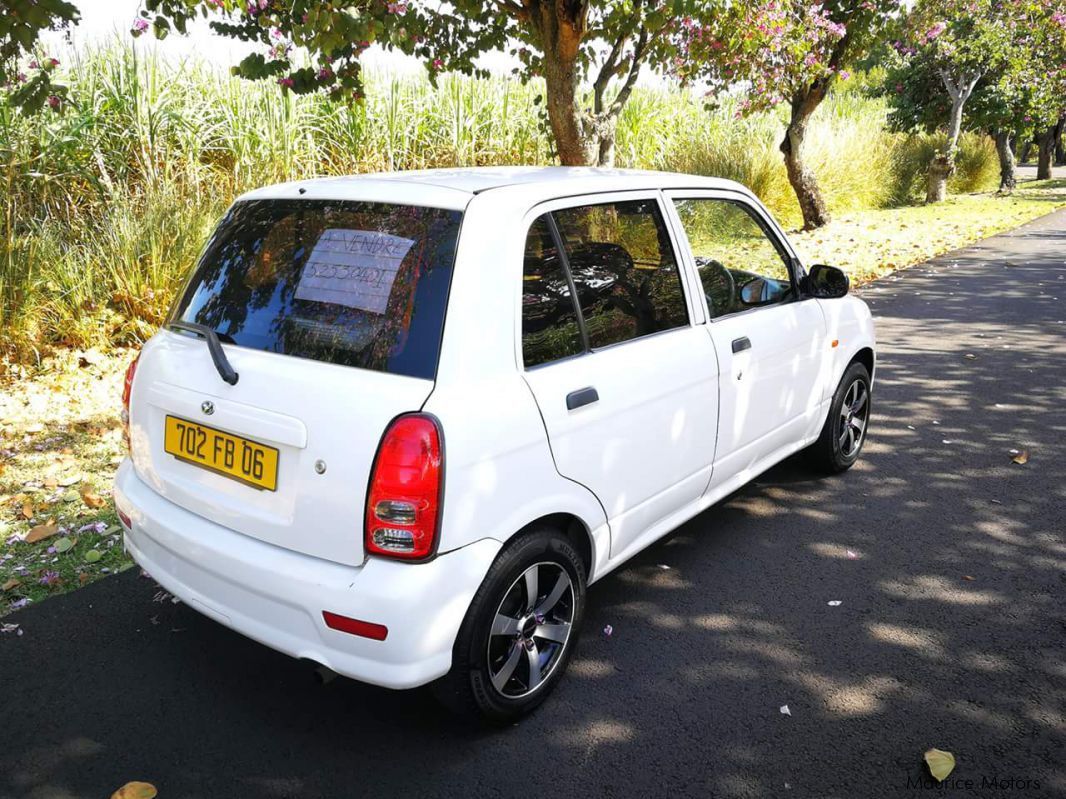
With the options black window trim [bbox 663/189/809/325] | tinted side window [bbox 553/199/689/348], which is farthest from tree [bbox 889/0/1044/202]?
tinted side window [bbox 553/199/689/348]

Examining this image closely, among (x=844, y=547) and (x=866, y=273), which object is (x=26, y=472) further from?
(x=866, y=273)

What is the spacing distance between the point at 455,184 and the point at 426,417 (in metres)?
0.94

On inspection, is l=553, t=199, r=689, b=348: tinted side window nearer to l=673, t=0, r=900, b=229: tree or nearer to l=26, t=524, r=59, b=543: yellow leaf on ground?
l=26, t=524, r=59, b=543: yellow leaf on ground

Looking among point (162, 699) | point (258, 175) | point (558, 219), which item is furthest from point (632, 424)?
point (258, 175)

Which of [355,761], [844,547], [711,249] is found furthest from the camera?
[844,547]

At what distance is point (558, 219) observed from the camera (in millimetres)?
3018

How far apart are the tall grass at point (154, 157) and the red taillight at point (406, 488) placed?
5.64 meters

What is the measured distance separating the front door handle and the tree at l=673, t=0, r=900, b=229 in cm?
543

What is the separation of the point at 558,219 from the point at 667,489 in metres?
1.18

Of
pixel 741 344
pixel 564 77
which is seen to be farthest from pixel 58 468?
pixel 564 77

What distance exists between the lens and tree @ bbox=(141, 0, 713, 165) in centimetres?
572

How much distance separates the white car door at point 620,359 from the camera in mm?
2875

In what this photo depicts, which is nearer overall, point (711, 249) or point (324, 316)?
point (324, 316)

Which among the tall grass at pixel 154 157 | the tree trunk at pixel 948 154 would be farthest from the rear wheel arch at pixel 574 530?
the tree trunk at pixel 948 154
